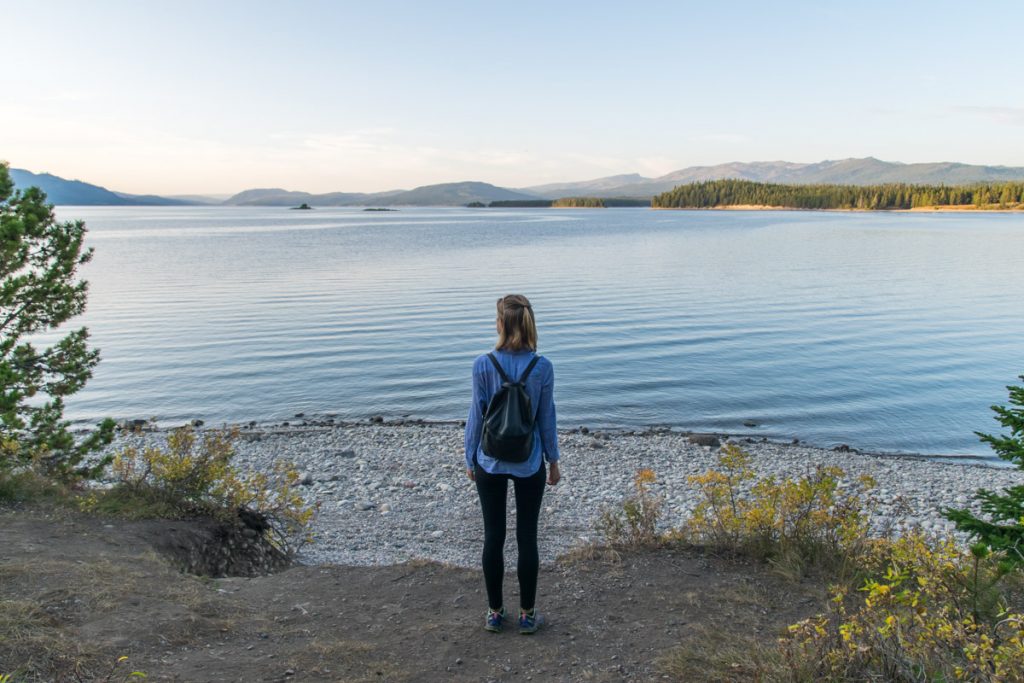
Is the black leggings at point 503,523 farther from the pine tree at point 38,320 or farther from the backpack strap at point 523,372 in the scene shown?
the pine tree at point 38,320

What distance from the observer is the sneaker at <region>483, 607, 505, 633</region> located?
579 cm

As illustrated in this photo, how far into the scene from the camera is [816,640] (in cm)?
449

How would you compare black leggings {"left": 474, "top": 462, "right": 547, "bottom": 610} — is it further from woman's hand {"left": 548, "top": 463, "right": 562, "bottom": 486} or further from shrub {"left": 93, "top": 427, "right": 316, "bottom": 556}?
shrub {"left": 93, "top": 427, "right": 316, "bottom": 556}

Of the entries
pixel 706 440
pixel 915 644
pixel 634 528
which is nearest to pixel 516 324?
pixel 915 644

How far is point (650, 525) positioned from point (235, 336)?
21.6 m

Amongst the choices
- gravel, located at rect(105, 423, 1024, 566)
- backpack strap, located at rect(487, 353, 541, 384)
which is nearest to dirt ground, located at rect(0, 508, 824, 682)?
gravel, located at rect(105, 423, 1024, 566)

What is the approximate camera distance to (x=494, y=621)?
5805mm

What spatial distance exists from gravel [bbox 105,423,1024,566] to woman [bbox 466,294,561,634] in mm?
2854

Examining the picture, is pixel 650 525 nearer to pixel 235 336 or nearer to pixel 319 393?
pixel 319 393

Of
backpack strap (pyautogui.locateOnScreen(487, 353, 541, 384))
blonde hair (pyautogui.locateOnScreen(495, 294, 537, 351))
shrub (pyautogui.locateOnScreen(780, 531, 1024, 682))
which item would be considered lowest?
shrub (pyautogui.locateOnScreen(780, 531, 1024, 682))

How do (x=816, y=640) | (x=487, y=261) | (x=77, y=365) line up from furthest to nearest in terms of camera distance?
(x=487, y=261)
(x=77, y=365)
(x=816, y=640)

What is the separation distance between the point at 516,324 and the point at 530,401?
0.59m

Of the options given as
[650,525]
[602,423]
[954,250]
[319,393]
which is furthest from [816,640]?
[954,250]

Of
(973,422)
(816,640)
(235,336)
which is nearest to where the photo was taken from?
(816,640)
